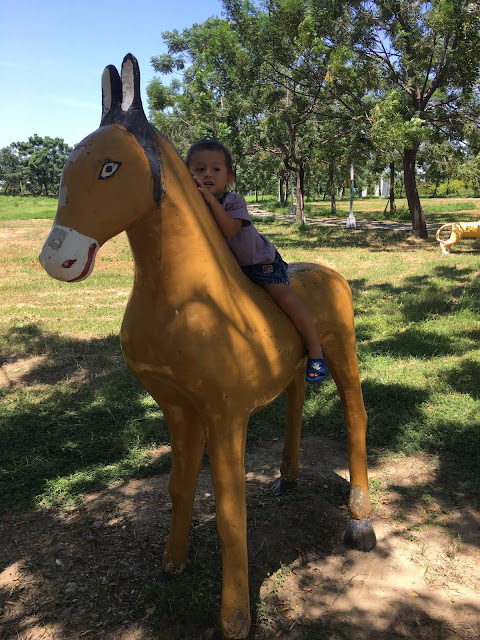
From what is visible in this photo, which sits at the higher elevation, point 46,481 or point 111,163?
point 111,163

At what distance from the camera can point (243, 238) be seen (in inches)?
95.8

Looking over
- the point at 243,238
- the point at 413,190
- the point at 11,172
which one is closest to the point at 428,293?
the point at 243,238

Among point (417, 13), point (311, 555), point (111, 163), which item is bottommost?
point (311, 555)

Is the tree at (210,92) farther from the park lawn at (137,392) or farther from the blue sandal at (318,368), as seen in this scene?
A: the blue sandal at (318,368)

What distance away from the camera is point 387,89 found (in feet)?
51.0

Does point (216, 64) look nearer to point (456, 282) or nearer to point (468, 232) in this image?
point (468, 232)

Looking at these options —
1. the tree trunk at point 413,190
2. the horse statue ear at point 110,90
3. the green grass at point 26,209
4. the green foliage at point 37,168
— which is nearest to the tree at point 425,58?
the tree trunk at point 413,190

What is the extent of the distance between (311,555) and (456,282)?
840 centimetres

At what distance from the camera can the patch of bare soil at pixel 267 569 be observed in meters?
2.58

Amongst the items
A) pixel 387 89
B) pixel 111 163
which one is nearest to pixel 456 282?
pixel 387 89

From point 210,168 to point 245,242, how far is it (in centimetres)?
38

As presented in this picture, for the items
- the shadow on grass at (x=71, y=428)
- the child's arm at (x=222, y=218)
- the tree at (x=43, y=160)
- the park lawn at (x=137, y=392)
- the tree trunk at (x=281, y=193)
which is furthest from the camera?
the tree at (x=43, y=160)

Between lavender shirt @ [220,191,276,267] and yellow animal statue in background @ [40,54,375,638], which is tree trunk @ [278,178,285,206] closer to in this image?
lavender shirt @ [220,191,276,267]

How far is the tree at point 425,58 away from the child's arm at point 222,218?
487 inches
